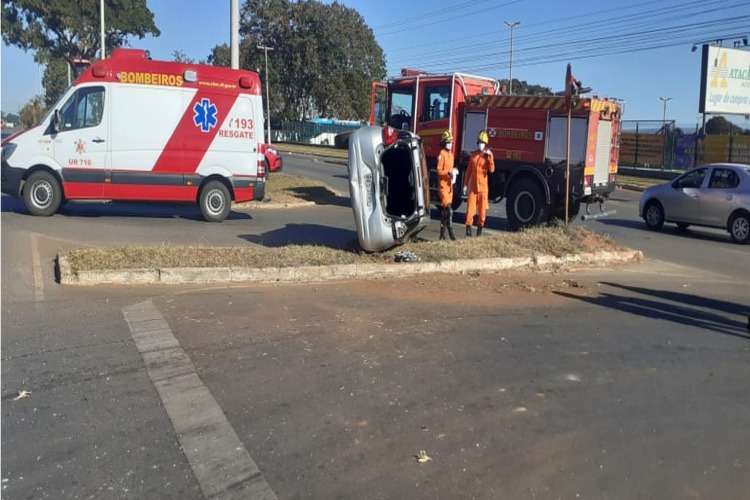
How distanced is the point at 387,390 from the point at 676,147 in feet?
109

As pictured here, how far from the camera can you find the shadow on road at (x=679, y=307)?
768cm

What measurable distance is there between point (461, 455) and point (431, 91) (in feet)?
42.0

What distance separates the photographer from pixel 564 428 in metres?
4.66

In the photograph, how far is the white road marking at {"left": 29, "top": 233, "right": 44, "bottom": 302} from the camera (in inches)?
300

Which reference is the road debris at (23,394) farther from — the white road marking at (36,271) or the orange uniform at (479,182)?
the orange uniform at (479,182)

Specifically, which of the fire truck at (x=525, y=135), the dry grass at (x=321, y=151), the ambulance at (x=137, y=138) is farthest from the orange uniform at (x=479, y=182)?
the dry grass at (x=321, y=151)

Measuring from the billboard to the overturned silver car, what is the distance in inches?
1097

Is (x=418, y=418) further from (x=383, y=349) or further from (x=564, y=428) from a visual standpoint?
(x=383, y=349)

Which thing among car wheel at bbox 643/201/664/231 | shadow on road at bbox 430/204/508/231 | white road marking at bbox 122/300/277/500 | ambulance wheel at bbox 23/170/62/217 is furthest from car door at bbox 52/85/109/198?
car wheel at bbox 643/201/664/231

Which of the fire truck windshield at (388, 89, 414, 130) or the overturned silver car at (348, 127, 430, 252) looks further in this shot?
the fire truck windshield at (388, 89, 414, 130)

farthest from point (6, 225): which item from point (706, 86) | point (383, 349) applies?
point (706, 86)

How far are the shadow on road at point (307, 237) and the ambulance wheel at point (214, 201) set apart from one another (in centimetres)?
143

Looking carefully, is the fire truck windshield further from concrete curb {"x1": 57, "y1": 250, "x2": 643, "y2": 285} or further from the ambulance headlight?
the ambulance headlight

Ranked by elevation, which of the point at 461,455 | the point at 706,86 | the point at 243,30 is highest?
the point at 243,30
